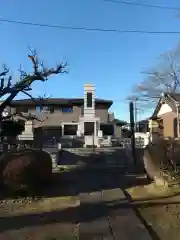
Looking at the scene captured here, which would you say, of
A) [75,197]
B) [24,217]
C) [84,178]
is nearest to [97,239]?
[24,217]

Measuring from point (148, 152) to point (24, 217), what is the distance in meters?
4.61

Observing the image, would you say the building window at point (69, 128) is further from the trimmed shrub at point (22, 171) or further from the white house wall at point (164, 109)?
the trimmed shrub at point (22, 171)

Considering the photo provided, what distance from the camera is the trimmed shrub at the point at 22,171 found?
9.04 meters

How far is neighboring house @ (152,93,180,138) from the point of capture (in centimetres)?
2902

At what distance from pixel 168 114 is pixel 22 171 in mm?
24133

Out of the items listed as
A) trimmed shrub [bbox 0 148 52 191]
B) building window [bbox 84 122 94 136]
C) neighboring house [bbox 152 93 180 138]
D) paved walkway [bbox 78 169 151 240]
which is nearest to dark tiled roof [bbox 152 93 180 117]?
neighboring house [bbox 152 93 180 138]

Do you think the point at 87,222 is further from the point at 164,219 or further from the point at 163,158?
the point at 163,158

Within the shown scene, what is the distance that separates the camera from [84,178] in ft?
39.7

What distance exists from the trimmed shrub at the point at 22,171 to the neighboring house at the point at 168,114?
19036 mm

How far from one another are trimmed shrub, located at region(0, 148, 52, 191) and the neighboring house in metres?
19.0

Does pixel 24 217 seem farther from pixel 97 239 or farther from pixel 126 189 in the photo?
pixel 126 189

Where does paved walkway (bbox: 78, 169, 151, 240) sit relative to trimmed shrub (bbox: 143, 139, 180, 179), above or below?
below

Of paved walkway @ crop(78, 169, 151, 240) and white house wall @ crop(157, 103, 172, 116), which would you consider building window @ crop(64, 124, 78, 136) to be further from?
paved walkway @ crop(78, 169, 151, 240)

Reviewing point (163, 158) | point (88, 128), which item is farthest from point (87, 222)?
point (88, 128)
